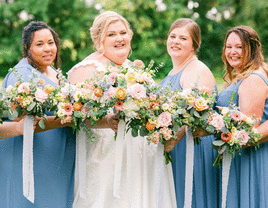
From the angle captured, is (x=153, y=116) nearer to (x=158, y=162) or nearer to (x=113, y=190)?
(x=158, y=162)

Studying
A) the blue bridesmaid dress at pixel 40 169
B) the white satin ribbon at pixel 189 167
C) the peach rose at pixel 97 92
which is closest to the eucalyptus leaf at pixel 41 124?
the blue bridesmaid dress at pixel 40 169

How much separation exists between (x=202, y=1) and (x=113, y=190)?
14.9m

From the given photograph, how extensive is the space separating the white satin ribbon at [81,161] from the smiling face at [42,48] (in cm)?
93

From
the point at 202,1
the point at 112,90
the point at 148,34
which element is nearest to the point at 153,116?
the point at 112,90

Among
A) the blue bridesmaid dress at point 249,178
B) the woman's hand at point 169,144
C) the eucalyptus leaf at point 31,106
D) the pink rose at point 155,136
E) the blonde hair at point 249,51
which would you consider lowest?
the blue bridesmaid dress at point 249,178

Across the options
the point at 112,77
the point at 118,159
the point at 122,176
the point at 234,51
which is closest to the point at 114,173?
the point at 122,176

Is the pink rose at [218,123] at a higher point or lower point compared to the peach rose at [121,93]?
lower

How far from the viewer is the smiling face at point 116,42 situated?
3.99 m

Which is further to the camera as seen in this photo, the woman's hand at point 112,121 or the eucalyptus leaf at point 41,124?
the woman's hand at point 112,121

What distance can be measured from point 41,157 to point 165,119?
134cm

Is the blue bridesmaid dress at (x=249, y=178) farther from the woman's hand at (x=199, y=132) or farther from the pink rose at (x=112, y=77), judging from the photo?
the pink rose at (x=112, y=77)

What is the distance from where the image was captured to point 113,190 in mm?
3756

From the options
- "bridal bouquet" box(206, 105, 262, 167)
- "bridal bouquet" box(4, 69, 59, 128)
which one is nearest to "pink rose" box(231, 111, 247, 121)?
"bridal bouquet" box(206, 105, 262, 167)

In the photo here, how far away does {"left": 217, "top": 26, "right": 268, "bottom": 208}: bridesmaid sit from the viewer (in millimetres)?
3641
